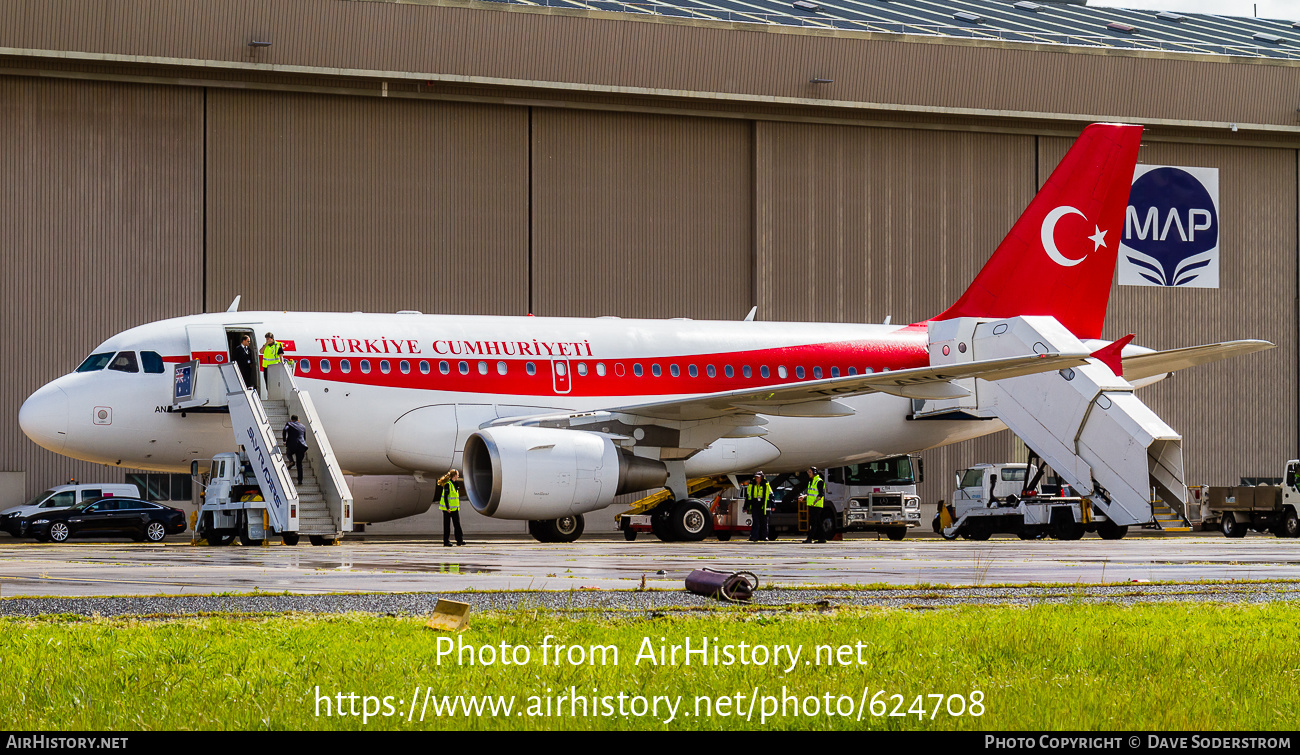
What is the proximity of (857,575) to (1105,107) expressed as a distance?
30280 millimetres

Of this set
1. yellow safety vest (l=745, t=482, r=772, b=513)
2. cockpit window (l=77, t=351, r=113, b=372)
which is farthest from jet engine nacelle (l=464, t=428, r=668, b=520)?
cockpit window (l=77, t=351, r=113, b=372)

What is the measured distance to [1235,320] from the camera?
40312 millimetres

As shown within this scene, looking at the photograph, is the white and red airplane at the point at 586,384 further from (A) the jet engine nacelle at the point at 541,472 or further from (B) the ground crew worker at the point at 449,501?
(B) the ground crew worker at the point at 449,501

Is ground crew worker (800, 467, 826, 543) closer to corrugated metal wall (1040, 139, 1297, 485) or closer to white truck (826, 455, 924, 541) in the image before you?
white truck (826, 455, 924, 541)

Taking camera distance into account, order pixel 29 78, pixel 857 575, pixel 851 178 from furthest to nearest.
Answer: pixel 851 178
pixel 29 78
pixel 857 575

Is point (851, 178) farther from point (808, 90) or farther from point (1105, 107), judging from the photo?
point (1105, 107)

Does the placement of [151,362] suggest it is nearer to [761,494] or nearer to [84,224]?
[761,494]

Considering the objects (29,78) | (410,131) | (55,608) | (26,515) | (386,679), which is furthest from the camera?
(410,131)

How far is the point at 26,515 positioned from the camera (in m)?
30.2

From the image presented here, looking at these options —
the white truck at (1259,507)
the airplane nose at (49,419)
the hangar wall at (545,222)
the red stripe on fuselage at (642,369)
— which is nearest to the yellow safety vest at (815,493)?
the red stripe on fuselage at (642,369)

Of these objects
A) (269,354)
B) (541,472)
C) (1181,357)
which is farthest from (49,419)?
(1181,357)

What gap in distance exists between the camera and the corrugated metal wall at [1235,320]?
130 feet

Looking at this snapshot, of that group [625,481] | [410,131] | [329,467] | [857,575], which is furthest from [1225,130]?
[857,575]

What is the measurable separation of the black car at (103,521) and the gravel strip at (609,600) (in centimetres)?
2284
